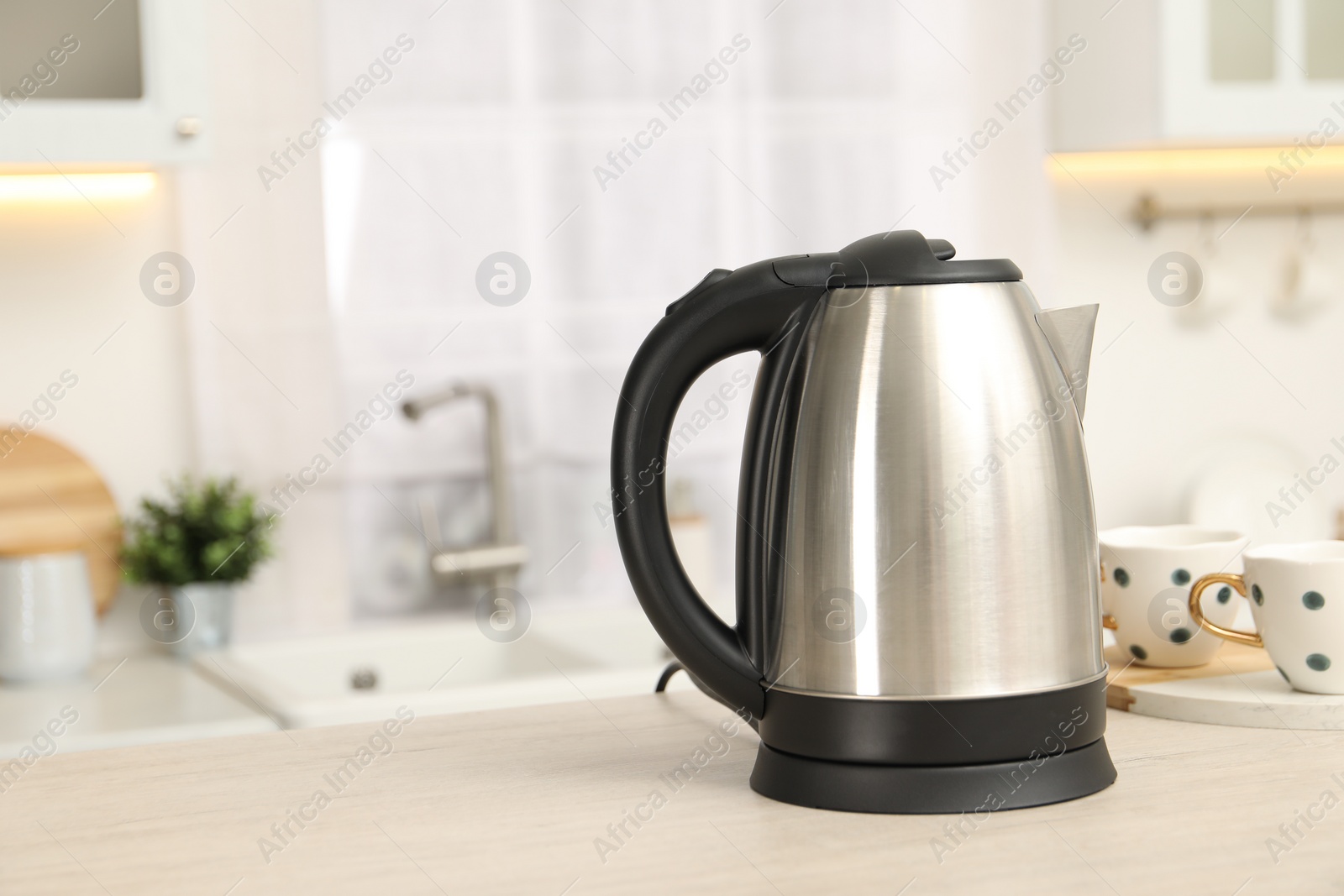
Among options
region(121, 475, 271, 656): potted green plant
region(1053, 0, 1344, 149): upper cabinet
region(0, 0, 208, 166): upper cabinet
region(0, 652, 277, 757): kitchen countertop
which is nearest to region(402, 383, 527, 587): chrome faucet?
region(121, 475, 271, 656): potted green plant

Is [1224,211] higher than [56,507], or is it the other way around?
[1224,211]

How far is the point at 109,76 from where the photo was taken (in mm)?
1502

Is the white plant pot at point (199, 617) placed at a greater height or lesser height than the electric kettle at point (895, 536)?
lesser

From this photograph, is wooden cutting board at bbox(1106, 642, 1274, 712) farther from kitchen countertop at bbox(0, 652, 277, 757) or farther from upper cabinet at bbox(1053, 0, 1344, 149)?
upper cabinet at bbox(1053, 0, 1344, 149)

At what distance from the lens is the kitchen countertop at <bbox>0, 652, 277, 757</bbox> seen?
132 centimetres

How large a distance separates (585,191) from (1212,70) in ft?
3.01

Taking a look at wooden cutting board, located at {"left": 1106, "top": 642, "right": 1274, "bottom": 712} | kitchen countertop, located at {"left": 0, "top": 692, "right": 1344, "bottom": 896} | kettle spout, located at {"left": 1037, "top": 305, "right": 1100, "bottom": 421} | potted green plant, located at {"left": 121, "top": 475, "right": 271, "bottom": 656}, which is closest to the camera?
kitchen countertop, located at {"left": 0, "top": 692, "right": 1344, "bottom": 896}

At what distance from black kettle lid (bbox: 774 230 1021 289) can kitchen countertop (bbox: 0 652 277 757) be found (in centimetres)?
80

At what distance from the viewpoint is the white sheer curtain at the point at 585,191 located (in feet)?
6.00

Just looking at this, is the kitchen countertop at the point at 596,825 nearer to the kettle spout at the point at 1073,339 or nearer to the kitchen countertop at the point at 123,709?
the kettle spout at the point at 1073,339

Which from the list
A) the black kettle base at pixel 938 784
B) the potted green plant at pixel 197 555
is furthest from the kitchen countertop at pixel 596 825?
the potted green plant at pixel 197 555

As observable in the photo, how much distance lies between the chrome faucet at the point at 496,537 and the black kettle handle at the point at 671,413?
49.6 inches

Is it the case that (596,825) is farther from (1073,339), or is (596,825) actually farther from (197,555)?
(197,555)

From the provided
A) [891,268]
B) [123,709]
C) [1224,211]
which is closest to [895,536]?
[891,268]
